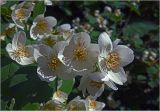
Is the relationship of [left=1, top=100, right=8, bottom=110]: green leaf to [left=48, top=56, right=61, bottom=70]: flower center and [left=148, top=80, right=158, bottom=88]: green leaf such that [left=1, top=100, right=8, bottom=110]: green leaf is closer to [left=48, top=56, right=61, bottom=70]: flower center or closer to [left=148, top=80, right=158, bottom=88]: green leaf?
[left=48, top=56, right=61, bottom=70]: flower center

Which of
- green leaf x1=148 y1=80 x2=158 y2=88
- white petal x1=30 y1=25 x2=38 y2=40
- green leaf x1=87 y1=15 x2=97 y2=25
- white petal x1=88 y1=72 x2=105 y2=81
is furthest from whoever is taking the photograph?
green leaf x1=148 y1=80 x2=158 y2=88

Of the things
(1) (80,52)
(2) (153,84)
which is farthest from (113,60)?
(2) (153,84)

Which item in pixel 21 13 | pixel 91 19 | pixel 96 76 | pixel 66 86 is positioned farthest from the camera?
pixel 91 19

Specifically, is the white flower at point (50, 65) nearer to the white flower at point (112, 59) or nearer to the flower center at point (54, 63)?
the flower center at point (54, 63)

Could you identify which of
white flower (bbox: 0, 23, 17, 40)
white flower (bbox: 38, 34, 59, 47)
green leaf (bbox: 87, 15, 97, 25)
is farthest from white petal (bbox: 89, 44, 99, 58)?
green leaf (bbox: 87, 15, 97, 25)

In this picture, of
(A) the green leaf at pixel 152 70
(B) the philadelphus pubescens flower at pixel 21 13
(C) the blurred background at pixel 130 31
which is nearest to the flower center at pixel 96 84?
(B) the philadelphus pubescens flower at pixel 21 13

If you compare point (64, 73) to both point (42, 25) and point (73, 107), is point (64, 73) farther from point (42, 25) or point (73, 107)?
point (42, 25)

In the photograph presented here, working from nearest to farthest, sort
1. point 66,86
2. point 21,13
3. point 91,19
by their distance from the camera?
1. point 66,86
2. point 21,13
3. point 91,19

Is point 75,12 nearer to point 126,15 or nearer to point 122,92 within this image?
point 126,15
